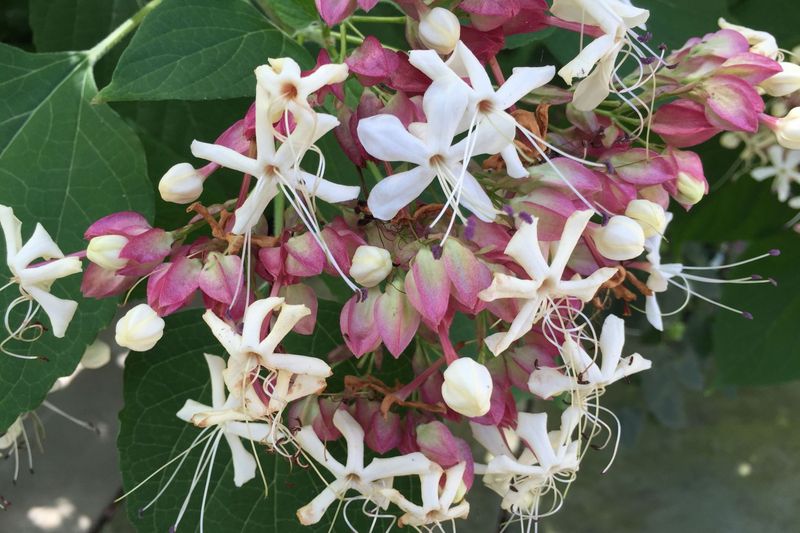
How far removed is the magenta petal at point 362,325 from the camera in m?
0.38

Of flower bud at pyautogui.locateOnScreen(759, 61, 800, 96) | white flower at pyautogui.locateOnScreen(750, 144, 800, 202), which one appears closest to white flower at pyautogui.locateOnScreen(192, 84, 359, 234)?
flower bud at pyautogui.locateOnScreen(759, 61, 800, 96)

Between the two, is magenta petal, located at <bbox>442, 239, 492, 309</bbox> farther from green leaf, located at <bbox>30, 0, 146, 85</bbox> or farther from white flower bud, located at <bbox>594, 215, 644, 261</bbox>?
green leaf, located at <bbox>30, 0, 146, 85</bbox>

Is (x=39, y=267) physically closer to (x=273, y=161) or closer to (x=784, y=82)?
(x=273, y=161)

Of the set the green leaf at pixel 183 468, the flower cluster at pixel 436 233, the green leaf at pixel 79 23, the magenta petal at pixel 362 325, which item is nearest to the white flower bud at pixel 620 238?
the flower cluster at pixel 436 233

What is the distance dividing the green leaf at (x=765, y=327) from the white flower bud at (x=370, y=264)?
22.6 inches

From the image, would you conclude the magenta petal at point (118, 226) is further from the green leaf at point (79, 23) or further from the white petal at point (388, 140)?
the green leaf at point (79, 23)

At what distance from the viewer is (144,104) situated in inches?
28.8

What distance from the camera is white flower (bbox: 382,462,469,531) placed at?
0.41 m

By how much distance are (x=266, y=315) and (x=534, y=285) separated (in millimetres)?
113

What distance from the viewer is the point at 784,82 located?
1.38ft

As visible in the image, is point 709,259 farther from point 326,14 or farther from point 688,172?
point 326,14

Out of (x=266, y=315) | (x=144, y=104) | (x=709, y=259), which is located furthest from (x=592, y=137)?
(x=709, y=259)

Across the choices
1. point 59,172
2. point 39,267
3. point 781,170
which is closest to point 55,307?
point 39,267

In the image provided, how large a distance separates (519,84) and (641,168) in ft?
0.27
